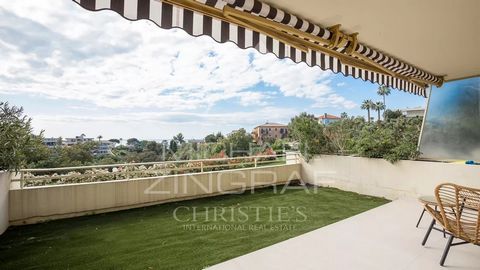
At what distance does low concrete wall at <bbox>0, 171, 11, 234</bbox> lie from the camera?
3.64m

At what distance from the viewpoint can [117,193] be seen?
196 inches

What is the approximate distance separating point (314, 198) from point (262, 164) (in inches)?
88.7

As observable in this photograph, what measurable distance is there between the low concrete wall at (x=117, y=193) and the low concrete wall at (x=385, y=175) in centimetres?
180

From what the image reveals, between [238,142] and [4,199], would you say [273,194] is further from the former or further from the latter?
[4,199]

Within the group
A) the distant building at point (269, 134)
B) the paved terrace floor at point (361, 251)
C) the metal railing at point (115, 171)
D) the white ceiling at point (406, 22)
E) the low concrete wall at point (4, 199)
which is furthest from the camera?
the distant building at point (269, 134)

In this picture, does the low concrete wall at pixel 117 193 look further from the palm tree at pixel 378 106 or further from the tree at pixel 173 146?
the palm tree at pixel 378 106

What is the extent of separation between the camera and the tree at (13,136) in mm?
3363

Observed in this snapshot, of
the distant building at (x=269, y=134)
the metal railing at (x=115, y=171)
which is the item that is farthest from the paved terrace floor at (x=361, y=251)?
the distant building at (x=269, y=134)

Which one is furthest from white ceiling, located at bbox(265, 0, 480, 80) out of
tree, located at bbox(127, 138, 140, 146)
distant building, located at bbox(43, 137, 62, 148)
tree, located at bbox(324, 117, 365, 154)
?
tree, located at bbox(127, 138, 140, 146)

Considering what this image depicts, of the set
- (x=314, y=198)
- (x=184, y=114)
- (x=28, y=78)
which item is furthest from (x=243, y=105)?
(x=314, y=198)

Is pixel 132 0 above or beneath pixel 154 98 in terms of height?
beneath

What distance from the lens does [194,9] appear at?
5.93 ft

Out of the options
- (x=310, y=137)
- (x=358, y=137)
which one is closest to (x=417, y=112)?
(x=358, y=137)

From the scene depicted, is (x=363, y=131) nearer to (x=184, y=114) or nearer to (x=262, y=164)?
(x=262, y=164)
